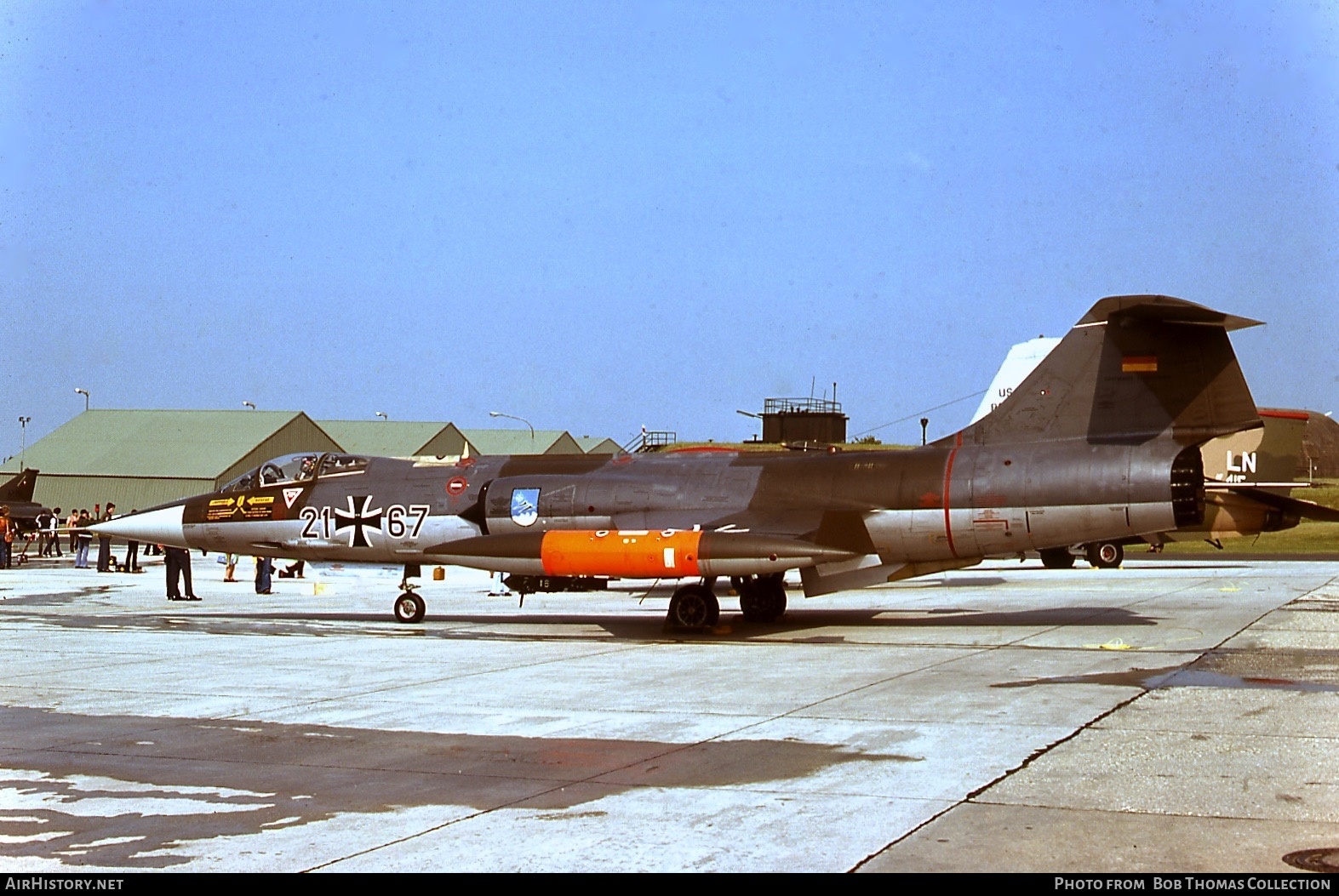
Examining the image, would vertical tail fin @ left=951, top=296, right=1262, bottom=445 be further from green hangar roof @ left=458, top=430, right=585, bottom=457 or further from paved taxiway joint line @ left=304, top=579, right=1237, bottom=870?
A: green hangar roof @ left=458, top=430, right=585, bottom=457

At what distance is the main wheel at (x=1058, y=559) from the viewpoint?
36.1 m

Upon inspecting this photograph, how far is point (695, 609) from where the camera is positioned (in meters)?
18.3

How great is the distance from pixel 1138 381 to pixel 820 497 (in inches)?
184

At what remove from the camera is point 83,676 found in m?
12.8

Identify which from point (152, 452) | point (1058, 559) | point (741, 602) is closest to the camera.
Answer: point (741, 602)

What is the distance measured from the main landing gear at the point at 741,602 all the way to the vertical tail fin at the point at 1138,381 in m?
4.26

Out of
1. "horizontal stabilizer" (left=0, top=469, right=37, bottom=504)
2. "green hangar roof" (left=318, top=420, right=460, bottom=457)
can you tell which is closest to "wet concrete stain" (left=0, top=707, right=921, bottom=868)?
"horizontal stabilizer" (left=0, top=469, right=37, bottom=504)

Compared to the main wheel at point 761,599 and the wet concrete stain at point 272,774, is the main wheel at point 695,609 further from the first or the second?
the wet concrete stain at point 272,774

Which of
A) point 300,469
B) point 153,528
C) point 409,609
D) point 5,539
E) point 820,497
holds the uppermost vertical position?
point 300,469

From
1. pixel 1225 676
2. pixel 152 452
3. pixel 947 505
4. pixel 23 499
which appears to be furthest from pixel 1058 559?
pixel 152 452

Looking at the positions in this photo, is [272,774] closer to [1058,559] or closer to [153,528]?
[153,528]

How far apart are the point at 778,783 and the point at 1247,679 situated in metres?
6.57

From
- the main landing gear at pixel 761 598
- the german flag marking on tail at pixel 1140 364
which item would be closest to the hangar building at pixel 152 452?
the main landing gear at pixel 761 598

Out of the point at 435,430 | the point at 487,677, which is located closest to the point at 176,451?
the point at 435,430
